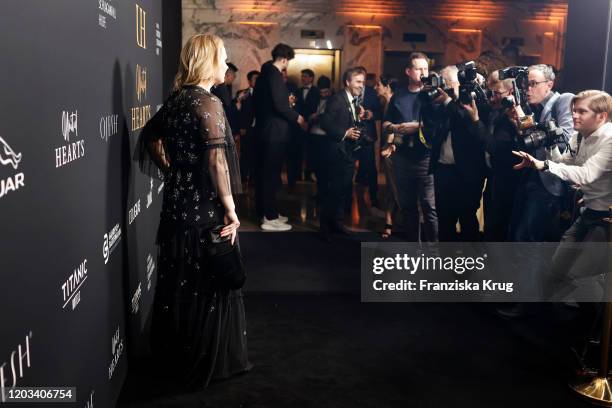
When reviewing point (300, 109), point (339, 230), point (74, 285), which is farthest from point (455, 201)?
point (300, 109)

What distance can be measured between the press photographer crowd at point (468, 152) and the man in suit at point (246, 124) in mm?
1380

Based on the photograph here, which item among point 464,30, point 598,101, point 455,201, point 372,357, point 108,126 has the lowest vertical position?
point 372,357

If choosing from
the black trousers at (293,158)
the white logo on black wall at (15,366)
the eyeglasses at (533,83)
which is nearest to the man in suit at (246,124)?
the black trousers at (293,158)

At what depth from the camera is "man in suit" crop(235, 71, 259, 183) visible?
8.02m

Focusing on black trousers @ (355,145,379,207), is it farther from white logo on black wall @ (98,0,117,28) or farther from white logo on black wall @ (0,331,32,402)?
white logo on black wall @ (0,331,32,402)

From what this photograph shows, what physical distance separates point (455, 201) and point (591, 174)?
140cm

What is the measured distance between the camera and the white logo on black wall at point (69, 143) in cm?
188

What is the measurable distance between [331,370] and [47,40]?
2097 millimetres

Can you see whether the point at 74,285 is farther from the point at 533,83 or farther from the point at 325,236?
the point at 325,236

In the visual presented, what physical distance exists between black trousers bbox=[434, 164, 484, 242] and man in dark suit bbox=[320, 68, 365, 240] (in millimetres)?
1237

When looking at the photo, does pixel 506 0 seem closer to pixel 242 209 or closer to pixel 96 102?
pixel 242 209

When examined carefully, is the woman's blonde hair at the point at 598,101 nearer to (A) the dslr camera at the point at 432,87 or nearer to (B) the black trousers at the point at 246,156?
(A) the dslr camera at the point at 432,87

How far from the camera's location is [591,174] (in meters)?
Answer: 3.52

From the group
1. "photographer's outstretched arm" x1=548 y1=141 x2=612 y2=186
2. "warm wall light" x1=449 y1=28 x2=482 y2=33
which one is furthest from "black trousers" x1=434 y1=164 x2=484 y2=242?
"warm wall light" x1=449 y1=28 x2=482 y2=33
